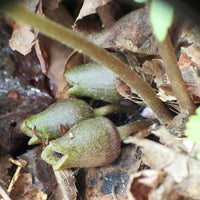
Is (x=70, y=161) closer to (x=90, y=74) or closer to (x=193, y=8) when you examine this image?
(x=90, y=74)

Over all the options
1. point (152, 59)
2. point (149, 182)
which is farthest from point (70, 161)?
point (152, 59)

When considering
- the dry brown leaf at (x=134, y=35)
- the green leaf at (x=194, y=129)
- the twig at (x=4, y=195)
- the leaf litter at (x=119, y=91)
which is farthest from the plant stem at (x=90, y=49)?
the twig at (x=4, y=195)

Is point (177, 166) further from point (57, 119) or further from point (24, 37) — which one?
point (24, 37)

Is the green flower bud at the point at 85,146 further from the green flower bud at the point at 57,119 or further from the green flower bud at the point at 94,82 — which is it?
the green flower bud at the point at 94,82

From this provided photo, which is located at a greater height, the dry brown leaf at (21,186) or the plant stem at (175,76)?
the plant stem at (175,76)

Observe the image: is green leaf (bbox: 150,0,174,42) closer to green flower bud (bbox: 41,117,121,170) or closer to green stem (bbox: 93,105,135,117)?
green flower bud (bbox: 41,117,121,170)
